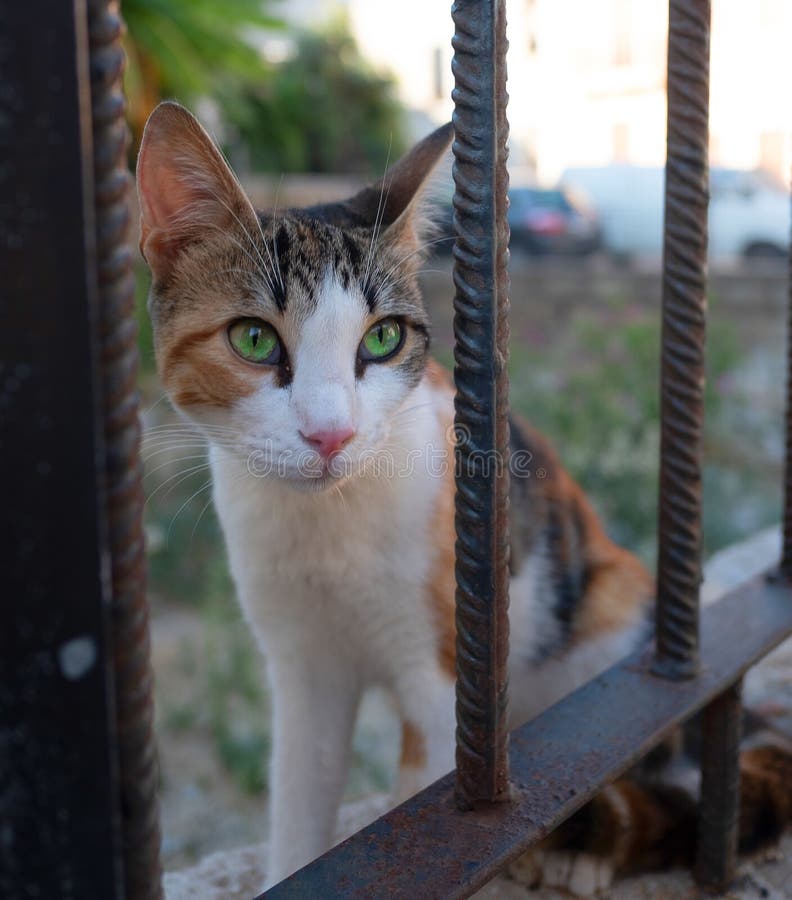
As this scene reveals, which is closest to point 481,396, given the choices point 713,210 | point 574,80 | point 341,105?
point 713,210

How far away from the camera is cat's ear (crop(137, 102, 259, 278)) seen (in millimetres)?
1225

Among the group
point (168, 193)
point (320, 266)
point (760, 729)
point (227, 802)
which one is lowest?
point (227, 802)

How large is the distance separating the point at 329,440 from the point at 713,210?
32.6 ft

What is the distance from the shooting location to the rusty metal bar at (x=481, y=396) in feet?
2.85

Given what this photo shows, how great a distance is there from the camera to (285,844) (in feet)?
5.29

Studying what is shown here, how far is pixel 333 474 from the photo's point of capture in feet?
4.14

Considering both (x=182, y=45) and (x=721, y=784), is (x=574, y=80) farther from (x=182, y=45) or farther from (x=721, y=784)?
(x=721, y=784)

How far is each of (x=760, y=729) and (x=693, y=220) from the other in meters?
0.91

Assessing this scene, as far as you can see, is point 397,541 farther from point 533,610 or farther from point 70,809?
point 70,809

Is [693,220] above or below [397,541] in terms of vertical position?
above

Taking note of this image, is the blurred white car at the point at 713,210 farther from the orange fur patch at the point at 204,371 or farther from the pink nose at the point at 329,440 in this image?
the pink nose at the point at 329,440

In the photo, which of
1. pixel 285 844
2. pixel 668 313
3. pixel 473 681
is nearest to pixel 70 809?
pixel 473 681

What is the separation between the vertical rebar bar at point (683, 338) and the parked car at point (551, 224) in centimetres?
921

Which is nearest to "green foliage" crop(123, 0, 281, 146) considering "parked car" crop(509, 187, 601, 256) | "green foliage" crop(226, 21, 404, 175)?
"parked car" crop(509, 187, 601, 256)
